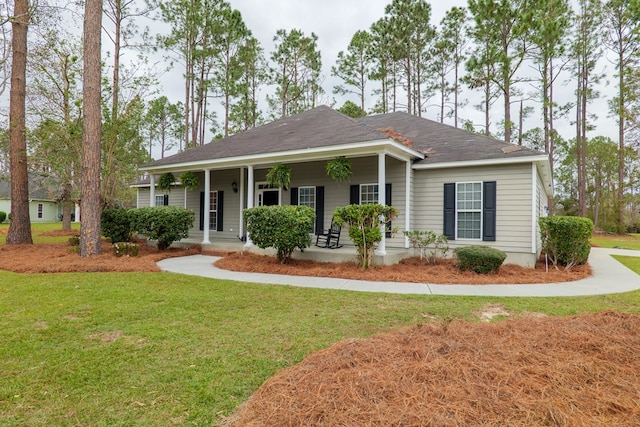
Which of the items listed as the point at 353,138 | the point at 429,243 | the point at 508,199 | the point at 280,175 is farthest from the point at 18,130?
the point at 508,199

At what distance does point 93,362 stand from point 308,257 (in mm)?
6217

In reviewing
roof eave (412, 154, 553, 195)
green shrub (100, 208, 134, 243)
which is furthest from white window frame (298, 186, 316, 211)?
green shrub (100, 208, 134, 243)

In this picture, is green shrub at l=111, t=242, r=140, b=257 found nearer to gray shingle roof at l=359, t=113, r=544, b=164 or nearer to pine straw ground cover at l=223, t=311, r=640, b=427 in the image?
pine straw ground cover at l=223, t=311, r=640, b=427

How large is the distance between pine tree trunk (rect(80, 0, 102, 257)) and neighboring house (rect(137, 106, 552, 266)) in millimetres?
2624

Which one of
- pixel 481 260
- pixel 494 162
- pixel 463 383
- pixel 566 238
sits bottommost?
pixel 463 383

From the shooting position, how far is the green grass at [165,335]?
2.22 metres

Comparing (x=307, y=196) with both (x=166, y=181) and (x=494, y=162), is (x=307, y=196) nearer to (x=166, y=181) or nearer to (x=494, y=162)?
(x=166, y=181)

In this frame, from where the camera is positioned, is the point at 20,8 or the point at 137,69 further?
the point at 137,69

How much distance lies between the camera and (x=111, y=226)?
422 inches

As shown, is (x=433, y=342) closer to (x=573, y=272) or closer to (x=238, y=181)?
(x=573, y=272)

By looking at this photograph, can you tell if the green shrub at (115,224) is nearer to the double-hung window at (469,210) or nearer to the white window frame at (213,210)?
the white window frame at (213,210)

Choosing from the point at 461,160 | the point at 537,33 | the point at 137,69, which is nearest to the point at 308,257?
the point at 461,160

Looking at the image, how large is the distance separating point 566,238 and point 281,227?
6.57 m

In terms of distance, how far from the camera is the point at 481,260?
7.04 m
